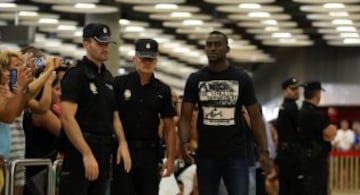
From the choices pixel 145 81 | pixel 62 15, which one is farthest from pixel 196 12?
pixel 145 81

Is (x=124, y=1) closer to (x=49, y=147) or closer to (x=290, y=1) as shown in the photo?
(x=290, y=1)

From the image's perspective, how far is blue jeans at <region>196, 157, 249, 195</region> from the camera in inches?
298

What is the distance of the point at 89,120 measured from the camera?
6.62m

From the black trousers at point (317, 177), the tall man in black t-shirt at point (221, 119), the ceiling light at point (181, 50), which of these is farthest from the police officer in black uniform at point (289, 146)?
the ceiling light at point (181, 50)

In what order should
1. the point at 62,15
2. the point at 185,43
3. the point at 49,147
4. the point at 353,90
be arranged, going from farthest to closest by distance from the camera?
the point at 353,90, the point at 185,43, the point at 62,15, the point at 49,147

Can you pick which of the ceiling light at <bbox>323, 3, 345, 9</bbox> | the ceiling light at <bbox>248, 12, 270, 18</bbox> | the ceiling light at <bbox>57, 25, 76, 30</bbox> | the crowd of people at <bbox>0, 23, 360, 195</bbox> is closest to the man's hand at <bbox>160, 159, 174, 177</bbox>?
the crowd of people at <bbox>0, 23, 360, 195</bbox>

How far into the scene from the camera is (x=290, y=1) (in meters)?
18.1

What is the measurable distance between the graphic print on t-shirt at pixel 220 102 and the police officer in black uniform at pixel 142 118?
0.38 meters

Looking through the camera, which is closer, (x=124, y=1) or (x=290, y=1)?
(x=124, y=1)

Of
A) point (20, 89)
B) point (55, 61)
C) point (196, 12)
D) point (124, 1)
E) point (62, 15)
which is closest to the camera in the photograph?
point (20, 89)

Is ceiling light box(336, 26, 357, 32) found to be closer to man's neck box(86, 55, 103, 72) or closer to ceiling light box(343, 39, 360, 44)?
ceiling light box(343, 39, 360, 44)

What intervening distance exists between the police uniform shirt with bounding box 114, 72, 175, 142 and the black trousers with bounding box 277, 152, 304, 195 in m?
3.83

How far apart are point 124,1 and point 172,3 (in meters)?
1.02

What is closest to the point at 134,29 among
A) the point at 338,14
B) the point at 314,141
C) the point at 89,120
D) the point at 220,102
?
the point at 338,14
